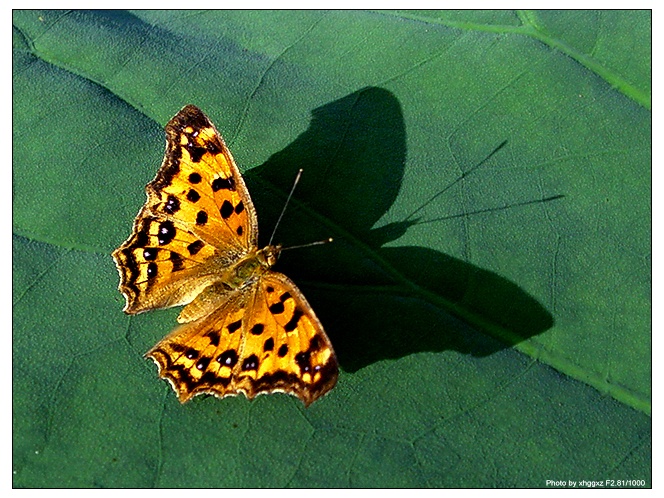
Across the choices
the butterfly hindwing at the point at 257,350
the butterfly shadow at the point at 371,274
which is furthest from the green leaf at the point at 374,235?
the butterfly hindwing at the point at 257,350

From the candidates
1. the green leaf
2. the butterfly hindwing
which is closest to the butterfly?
the butterfly hindwing

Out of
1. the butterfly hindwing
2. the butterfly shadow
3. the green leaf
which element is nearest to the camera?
the butterfly hindwing

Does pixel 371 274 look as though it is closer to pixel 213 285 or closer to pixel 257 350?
pixel 257 350

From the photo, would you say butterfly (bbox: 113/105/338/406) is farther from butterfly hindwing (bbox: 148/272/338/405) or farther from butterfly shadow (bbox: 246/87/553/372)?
butterfly shadow (bbox: 246/87/553/372)

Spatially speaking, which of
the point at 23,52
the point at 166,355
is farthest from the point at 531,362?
the point at 23,52

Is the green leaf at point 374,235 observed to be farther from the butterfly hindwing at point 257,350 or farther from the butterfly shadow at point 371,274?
the butterfly hindwing at point 257,350

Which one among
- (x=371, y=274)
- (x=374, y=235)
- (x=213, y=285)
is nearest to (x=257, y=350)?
(x=213, y=285)
